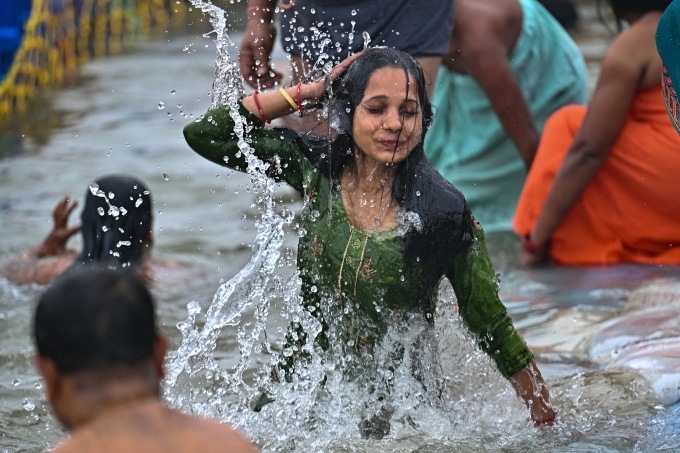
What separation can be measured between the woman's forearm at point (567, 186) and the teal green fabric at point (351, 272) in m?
1.75

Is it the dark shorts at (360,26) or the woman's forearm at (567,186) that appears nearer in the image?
the dark shorts at (360,26)

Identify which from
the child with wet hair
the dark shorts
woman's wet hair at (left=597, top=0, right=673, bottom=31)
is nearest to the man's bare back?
the child with wet hair

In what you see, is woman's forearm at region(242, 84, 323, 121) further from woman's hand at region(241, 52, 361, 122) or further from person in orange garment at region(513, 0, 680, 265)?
person in orange garment at region(513, 0, 680, 265)

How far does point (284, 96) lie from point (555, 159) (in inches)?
83.8

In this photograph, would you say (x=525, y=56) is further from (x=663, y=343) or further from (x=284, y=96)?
(x=284, y=96)

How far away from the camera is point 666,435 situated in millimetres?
2959

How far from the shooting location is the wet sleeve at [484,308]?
2.81m

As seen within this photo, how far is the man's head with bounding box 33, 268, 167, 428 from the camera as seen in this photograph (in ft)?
5.27

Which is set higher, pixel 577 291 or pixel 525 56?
pixel 525 56

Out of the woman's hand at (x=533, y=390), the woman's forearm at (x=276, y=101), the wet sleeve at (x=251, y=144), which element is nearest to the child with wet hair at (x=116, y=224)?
the wet sleeve at (x=251, y=144)

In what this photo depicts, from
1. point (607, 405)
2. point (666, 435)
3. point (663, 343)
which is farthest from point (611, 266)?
point (666, 435)

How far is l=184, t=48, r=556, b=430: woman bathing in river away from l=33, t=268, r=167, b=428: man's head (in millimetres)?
1216

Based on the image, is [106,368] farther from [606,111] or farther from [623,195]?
[623,195]

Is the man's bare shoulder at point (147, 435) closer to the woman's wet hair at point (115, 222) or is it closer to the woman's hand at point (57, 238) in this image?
the woman's wet hair at point (115, 222)
